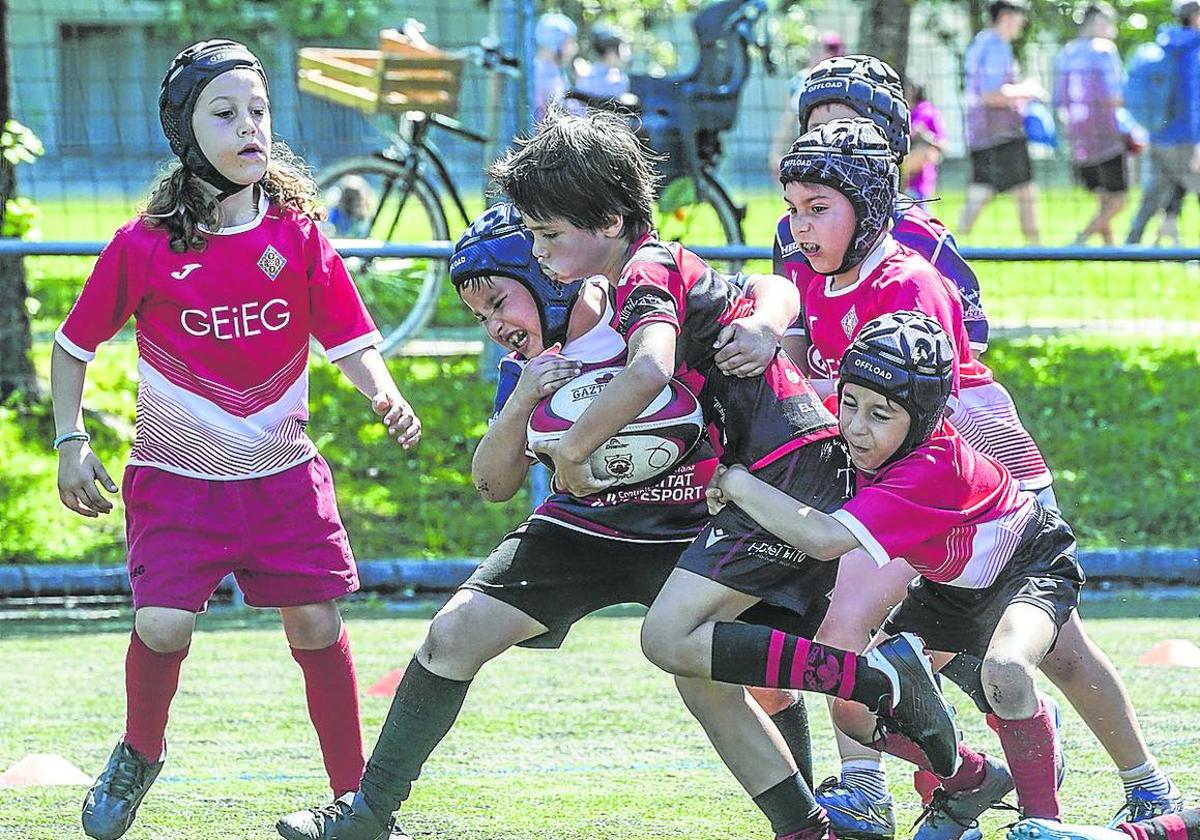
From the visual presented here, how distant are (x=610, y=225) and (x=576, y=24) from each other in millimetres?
8780

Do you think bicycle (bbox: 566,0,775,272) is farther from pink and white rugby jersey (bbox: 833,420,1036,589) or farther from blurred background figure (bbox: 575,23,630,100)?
pink and white rugby jersey (bbox: 833,420,1036,589)

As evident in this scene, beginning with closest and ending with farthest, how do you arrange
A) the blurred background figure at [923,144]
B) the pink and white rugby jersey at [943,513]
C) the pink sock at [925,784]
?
1. the pink and white rugby jersey at [943,513]
2. the pink sock at [925,784]
3. the blurred background figure at [923,144]

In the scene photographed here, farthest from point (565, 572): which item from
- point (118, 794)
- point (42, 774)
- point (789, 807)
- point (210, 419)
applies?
point (42, 774)

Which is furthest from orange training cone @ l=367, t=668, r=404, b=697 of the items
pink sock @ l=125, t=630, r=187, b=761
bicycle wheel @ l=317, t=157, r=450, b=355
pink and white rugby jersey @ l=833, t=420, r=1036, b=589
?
bicycle wheel @ l=317, t=157, r=450, b=355

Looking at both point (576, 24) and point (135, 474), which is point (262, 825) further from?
point (576, 24)

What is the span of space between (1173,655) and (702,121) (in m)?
5.00

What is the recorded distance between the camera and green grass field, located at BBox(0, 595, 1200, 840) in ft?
14.7

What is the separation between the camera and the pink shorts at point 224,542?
4.21m

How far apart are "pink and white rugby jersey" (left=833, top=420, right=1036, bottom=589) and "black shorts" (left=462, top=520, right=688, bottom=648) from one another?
20.5 inches

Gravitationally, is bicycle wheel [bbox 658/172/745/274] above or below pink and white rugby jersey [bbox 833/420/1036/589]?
below

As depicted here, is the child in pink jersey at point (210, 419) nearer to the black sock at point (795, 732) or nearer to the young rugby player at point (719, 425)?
the young rugby player at point (719, 425)

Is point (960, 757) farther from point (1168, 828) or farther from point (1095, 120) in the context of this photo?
point (1095, 120)

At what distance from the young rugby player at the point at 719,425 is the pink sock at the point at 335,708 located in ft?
2.85

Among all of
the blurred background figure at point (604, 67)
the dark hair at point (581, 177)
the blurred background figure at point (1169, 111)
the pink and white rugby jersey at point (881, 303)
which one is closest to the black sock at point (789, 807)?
the pink and white rugby jersey at point (881, 303)
